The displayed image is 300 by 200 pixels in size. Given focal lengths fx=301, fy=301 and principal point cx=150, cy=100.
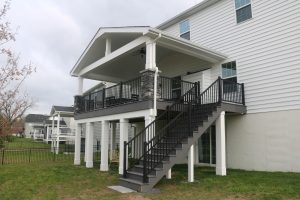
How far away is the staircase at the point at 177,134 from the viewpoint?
9.52 m

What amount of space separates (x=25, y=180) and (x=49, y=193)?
288cm

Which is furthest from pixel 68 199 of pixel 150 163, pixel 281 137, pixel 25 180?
pixel 281 137

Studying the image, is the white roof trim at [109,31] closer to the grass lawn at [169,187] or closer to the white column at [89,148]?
the white column at [89,148]

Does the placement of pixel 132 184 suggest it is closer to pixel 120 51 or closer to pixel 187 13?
pixel 120 51

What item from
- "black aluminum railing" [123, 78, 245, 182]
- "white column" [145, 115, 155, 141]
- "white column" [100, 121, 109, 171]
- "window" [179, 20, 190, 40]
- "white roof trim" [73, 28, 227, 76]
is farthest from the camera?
"window" [179, 20, 190, 40]

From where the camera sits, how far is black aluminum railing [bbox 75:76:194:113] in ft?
44.3

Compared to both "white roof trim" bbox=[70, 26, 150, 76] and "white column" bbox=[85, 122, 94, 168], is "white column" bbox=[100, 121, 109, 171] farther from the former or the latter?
"white roof trim" bbox=[70, 26, 150, 76]

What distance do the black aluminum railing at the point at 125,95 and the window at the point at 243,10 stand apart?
12.6ft

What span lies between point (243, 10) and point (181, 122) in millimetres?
6129

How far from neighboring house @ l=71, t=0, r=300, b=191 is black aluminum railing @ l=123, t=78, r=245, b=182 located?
0.13 ft

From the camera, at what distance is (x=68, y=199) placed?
28.2ft

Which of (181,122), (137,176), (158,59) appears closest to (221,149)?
(181,122)

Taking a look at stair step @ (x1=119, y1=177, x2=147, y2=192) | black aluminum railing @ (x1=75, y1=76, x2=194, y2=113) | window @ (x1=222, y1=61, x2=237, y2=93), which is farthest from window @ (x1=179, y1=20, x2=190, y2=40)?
stair step @ (x1=119, y1=177, x2=147, y2=192)

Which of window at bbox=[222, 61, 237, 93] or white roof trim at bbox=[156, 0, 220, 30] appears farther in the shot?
white roof trim at bbox=[156, 0, 220, 30]
